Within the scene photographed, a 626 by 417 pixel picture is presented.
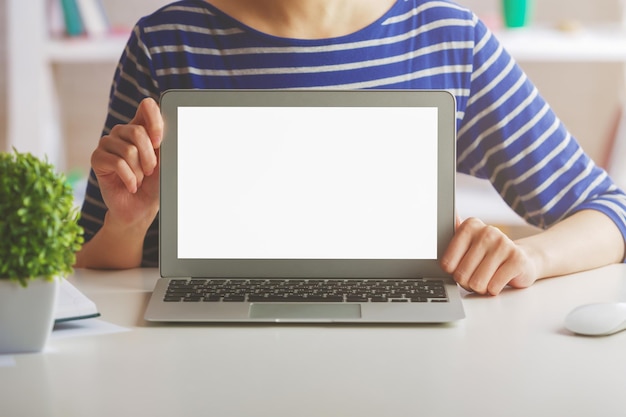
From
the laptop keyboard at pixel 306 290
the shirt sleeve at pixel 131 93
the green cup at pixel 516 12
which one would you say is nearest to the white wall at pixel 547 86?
the green cup at pixel 516 12

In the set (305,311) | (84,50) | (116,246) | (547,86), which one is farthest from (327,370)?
(547,86)

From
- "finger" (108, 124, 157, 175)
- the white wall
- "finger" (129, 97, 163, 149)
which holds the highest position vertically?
"finger" (129, 97, 163, 149)

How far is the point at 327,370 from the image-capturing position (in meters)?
0.73

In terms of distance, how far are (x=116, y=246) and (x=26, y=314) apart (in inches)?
14.0

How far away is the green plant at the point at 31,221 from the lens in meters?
0.72

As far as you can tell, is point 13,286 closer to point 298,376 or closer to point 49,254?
point 49,254

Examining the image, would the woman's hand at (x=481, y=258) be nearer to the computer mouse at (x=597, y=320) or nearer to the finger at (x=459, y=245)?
the finger at (x=459, y=245)

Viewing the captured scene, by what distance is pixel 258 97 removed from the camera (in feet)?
3.19

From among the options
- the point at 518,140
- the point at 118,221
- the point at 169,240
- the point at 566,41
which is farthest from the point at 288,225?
the point at 566,41

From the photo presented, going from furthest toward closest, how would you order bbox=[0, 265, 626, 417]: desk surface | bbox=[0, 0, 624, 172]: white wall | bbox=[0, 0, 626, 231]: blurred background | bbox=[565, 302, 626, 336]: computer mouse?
bbox=[0, 0, 624, 172]: white wall, bbox=[0, 0, 626, 231]: blurred background, bbox=[565, 302, 626, 336]: computer mouse, bbox=[0, 265, 626, 417]: desk surface

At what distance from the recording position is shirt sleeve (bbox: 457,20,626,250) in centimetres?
125

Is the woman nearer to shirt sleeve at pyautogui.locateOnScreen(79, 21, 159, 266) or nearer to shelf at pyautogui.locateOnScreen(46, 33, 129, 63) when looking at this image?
shirt sleeve at pyautogui.locateOnScreen(79, 21, 159, 266)

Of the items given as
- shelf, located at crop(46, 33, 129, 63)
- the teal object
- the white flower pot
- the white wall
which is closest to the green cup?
the white wall

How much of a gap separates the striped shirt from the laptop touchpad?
17.0 inches
